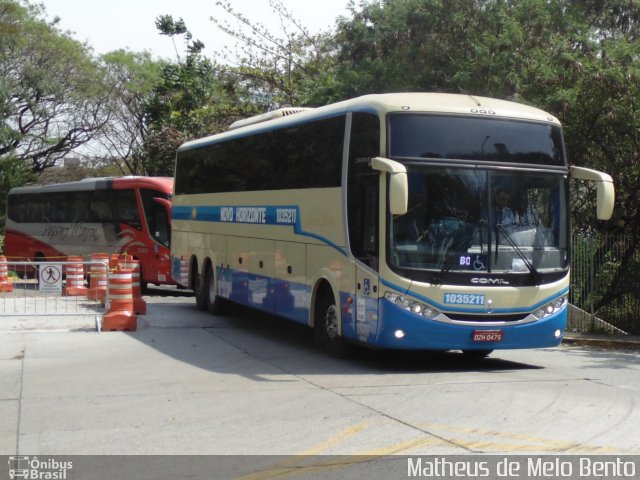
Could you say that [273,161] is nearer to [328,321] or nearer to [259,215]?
[259,215]

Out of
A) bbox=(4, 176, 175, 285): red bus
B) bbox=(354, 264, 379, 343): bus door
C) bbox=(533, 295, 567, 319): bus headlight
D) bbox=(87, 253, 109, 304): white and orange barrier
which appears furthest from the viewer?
bbox=(4, 176, 175, 285): red bus

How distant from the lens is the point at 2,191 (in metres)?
45.4

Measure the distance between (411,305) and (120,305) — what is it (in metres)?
7.07

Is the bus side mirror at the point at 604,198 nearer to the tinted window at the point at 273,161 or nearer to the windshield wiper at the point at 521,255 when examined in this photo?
the windshield wiper at the point at 521,255

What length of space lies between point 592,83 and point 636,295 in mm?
4783

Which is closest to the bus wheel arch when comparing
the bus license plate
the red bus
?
the bus license plate

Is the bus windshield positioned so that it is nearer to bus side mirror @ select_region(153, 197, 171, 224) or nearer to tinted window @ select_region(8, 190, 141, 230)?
bus side mirror @ select_region(153, 197, 171, 224)

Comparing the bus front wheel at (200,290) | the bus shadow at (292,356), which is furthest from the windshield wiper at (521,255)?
the bus front wheel at (200,290)

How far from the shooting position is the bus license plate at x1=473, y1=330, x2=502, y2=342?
12422 mm

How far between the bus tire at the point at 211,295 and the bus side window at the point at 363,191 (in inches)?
290

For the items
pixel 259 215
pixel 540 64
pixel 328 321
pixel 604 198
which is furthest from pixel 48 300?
pixel 540 64

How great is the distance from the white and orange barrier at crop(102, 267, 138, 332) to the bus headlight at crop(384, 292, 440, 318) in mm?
6690

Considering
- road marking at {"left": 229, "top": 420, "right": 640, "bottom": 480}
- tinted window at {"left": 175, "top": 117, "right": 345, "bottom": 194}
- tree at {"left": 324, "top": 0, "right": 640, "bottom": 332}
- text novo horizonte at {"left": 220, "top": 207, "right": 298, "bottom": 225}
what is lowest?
road marking at {"left": 229, "top": 420, "right": 640, "bottom": 480}

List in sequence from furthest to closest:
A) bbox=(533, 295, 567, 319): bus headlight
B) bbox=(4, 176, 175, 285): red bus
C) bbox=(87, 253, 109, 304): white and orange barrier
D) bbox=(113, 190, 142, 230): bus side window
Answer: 1. bbox=(113, 190, 142, 230): bus side window
2. bbox=(4, 176, 175, 285): red bus
3. bbox=(87, 253, 109, 304): white and orange barrier
4. bbox=(533, 295, 567, 319): bus headlight
